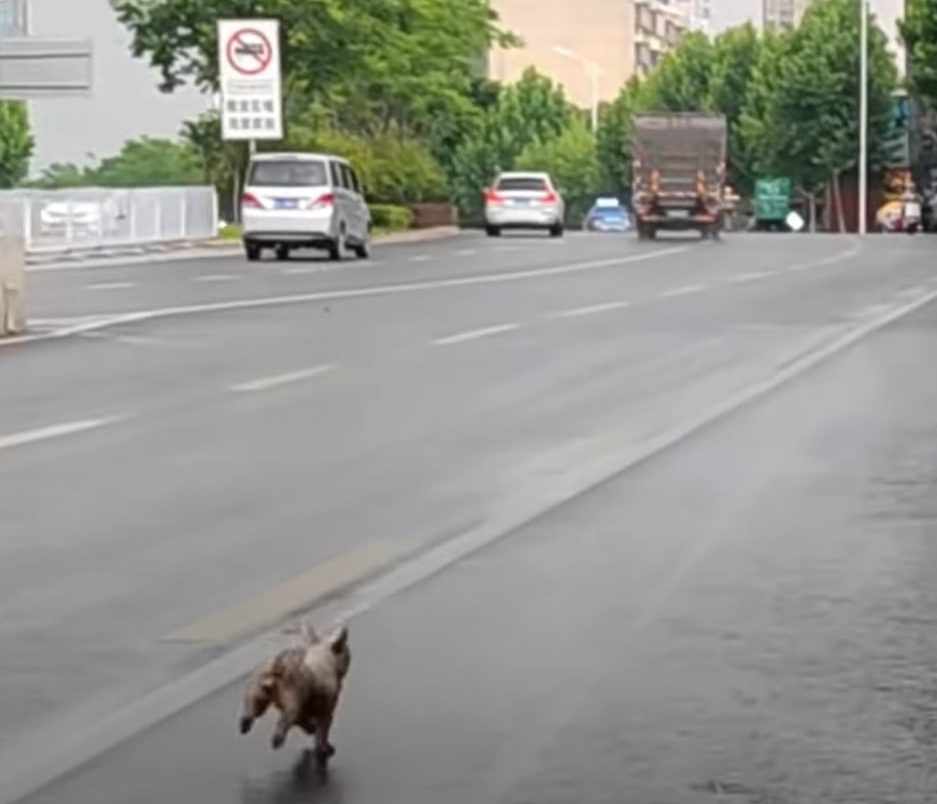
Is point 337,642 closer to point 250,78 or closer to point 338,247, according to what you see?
point 338,247

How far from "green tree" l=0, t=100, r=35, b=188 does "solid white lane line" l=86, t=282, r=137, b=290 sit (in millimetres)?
57732

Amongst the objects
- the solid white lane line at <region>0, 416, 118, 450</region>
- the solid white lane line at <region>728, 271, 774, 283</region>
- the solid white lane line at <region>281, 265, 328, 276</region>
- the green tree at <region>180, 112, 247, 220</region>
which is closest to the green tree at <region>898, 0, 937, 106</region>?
the green tree at <region>180, 112, 247, 220</region>

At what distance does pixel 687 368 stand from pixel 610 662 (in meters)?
12.8

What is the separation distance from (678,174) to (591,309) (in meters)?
34.1

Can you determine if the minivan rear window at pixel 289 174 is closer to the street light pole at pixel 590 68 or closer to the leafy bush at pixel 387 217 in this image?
the leafy bush at pixel 387 217

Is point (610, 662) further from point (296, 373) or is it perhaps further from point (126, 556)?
point (296, 373)

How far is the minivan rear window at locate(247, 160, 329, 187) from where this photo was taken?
152 ft

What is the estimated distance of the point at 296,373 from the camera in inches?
806

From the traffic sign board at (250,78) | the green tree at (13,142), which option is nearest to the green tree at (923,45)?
the traffic sign board at (250,78)

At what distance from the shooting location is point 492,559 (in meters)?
10.8

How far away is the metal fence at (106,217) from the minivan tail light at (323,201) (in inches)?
256

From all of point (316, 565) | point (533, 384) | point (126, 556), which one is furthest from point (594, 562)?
point (533, 384)

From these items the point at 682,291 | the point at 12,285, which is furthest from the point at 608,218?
the point at 12,285

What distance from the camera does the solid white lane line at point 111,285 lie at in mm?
35531
